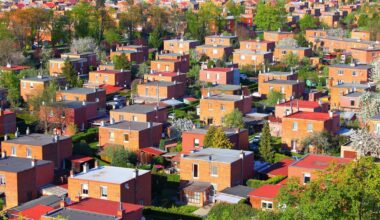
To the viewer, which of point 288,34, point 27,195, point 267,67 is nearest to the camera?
point 27,195

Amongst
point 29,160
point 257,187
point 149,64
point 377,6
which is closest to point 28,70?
point 149,64

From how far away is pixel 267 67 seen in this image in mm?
56812

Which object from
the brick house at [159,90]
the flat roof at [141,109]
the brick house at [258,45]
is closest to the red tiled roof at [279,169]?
the flat roof at [141,109]

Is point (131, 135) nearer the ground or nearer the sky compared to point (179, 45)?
nearer the ground

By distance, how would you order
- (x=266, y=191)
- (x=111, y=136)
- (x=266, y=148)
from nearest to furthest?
(x=266, y=191) → (x=266, y=148) → (x=111, y=136)

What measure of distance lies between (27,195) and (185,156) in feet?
19.9

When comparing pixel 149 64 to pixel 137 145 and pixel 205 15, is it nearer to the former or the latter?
pixel 205 15

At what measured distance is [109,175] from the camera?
26625 mm

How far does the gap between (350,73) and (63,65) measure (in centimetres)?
1964

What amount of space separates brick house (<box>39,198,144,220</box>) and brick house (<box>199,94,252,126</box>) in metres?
17.9

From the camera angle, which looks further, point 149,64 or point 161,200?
point 149,64

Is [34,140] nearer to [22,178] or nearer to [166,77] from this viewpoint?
[22,178]

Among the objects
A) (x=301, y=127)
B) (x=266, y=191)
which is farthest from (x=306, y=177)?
(x=301, y=127)

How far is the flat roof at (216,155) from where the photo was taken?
2898 cm
